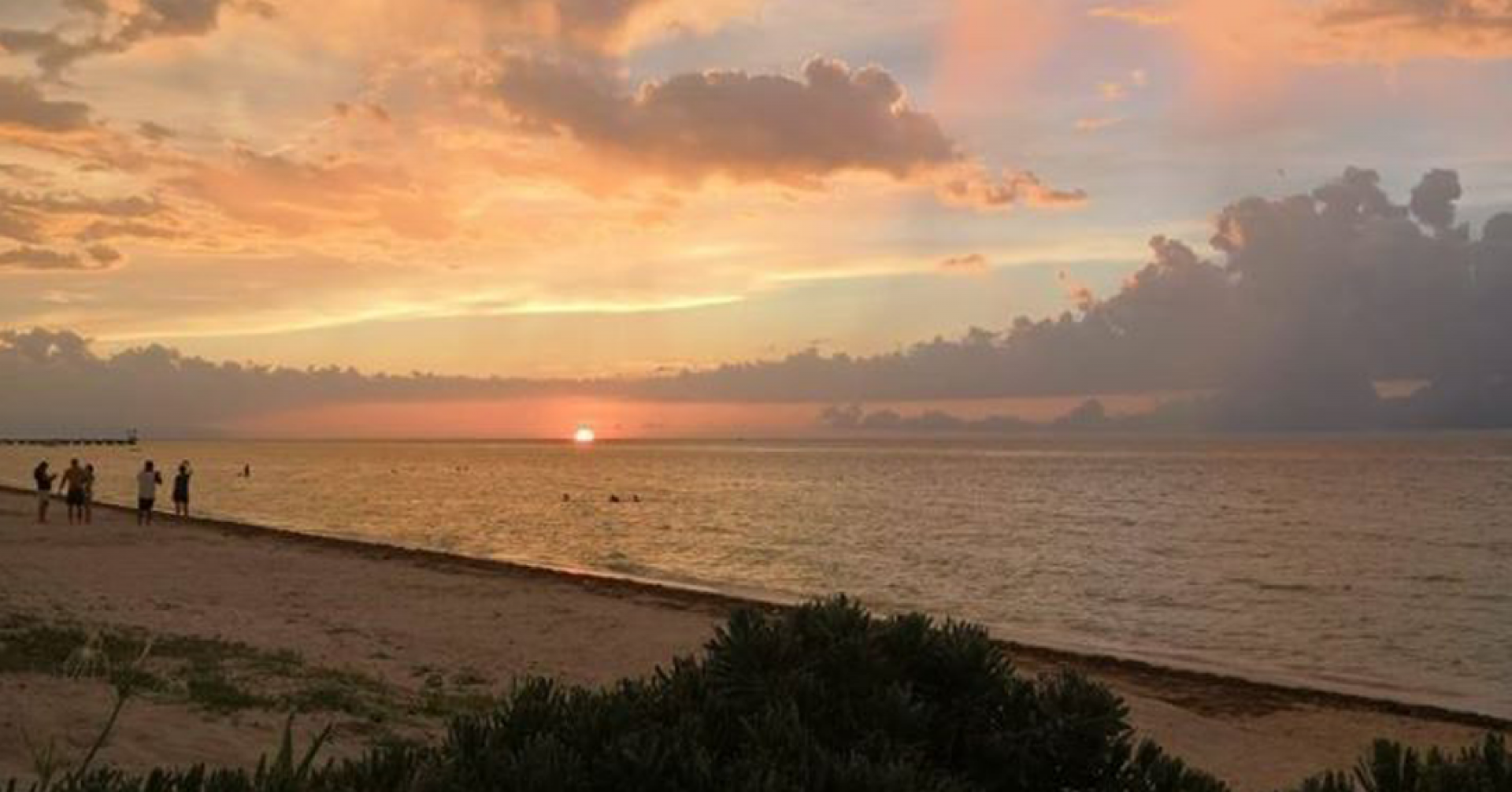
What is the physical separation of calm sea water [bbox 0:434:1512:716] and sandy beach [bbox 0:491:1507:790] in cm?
478

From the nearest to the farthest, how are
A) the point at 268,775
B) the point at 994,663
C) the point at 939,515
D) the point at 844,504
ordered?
the point at 268,775
the point at 994,663
the point at 939,515
the point at 844,504

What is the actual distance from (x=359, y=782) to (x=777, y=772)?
4.51 feet

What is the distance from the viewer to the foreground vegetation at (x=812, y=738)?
3461 millimetres

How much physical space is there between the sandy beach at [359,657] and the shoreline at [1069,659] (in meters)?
0.09

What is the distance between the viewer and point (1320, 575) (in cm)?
4031

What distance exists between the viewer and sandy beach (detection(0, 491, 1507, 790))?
1075cm

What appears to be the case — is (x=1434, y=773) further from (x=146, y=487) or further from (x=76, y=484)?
(x=146, y=487)

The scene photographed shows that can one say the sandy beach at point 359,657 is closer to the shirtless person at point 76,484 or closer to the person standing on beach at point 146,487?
the shirtless person at point 76,484

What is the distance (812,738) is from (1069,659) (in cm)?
1992

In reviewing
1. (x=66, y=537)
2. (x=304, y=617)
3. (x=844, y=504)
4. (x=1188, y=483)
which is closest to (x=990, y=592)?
(x=304, y=617)

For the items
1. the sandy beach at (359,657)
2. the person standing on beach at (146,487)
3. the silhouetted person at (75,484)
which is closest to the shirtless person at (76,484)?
the silhouetted person at (75,484)

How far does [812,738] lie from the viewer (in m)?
3.72

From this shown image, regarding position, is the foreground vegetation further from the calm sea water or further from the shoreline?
the calm sea water

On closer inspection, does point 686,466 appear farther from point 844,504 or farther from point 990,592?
point 990,592
